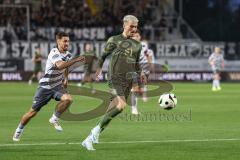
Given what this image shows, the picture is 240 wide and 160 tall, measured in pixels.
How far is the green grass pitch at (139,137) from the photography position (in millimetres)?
13086

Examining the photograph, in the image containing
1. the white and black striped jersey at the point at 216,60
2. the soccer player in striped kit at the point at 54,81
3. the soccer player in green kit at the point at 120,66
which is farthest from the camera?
the white and black striped jersey at the point at 216,60

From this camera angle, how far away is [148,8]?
172ft

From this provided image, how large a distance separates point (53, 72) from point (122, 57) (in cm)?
196

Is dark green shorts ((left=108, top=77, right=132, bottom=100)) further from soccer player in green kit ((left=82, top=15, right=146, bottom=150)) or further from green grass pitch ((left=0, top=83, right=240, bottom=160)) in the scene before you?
green grass pitch ((left=0, top=83, right=240, bottom=160))

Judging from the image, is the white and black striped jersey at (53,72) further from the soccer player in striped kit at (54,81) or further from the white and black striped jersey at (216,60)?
the white and black striped jersey at (216,60)

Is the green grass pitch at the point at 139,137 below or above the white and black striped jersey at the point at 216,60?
above

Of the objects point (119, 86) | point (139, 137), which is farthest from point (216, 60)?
point (119, 86)

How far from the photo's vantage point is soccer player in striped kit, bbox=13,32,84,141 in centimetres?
1505

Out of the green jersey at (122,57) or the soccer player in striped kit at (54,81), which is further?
the soccer player in striped kit at (54,81)

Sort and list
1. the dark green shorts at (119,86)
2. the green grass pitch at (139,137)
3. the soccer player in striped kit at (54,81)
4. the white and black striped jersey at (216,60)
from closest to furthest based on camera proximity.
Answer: the green grass pitch at (139,137)
the dark green shorts at (119,86)
the soccer player in striped kit at (54,81)
the white and black striped jersey at (216,60)

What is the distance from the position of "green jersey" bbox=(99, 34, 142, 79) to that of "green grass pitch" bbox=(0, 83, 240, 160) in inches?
59.7

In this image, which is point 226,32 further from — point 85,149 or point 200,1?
point 85,149

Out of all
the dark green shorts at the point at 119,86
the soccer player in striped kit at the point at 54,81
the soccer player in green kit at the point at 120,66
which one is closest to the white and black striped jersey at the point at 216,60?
the soccer player in striped kit at the point at 54,81

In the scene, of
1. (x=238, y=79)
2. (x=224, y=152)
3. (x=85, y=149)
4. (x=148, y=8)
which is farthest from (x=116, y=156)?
(x=148, y=8)
